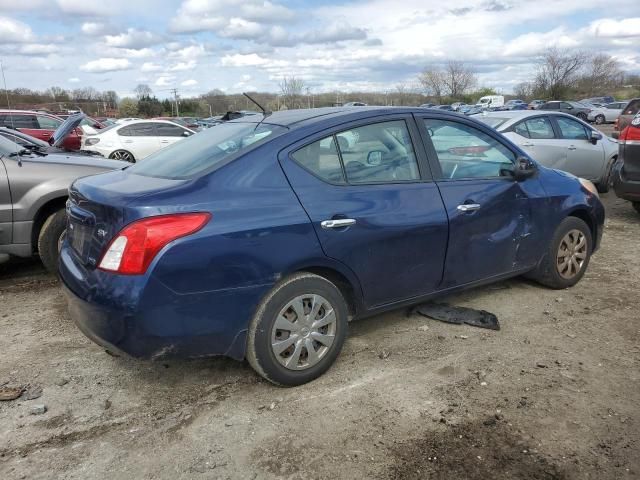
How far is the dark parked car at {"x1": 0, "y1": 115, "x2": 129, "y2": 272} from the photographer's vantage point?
495 cm

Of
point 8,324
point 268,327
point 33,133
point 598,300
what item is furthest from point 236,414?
point 33,133

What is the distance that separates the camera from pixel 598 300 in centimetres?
459

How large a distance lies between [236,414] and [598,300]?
10.7 ft

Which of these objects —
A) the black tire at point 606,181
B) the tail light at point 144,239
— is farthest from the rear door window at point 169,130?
the tail light at point 144,239

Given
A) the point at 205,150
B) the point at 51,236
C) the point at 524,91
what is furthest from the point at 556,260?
the point at 524,91

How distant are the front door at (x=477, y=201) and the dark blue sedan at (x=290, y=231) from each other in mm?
12

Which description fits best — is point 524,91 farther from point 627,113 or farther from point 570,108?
point 627,113

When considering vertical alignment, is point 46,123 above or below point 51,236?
above

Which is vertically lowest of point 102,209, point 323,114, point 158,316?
point 158,316

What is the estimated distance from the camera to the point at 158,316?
275 centimetres

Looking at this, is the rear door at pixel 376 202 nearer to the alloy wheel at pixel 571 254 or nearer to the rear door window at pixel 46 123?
the alloy wheel at pixel 571 254

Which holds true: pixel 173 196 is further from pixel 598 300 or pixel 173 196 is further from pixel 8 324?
pixel 598 300

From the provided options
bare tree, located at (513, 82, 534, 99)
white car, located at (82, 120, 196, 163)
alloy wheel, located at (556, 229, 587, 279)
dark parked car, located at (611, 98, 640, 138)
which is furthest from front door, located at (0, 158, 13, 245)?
bare tree, located at (513, 82, 534, 99)

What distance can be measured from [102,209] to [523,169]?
2.99 m
